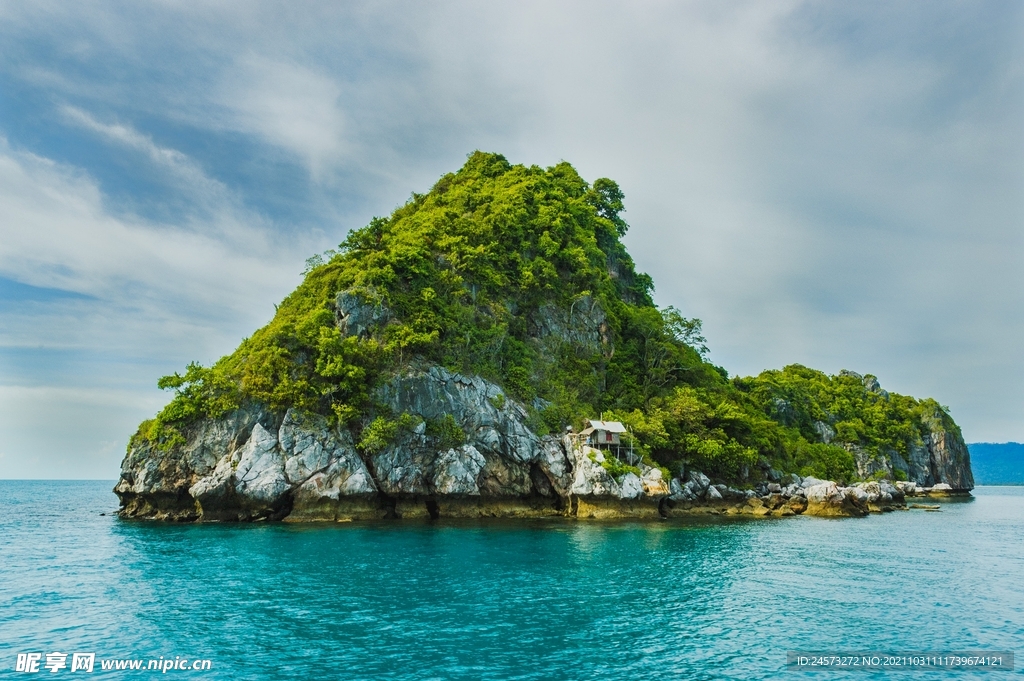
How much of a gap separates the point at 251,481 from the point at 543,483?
21.0 meters

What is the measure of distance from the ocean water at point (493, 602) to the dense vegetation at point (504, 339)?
1167 cm

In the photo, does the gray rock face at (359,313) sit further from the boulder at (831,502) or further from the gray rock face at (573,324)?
the boulder at (831,502)

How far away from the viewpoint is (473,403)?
45.1m

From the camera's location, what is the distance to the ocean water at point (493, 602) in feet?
47.6

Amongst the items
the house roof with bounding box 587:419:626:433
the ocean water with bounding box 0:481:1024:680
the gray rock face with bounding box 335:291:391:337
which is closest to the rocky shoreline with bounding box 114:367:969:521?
the house roof with bounding box 587:419:626:433

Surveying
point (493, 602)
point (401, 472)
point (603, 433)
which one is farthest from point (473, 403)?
point (493, 602)

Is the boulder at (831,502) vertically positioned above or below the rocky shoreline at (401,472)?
below

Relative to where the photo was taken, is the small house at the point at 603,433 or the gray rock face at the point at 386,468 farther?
the small house at the point at 603,433

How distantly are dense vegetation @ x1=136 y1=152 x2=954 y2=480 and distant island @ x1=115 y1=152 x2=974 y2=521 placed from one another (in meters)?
0.18

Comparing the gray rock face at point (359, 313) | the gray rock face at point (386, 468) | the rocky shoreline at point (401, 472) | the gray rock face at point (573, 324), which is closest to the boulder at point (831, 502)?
the rocky shoreline at point (401, 472)

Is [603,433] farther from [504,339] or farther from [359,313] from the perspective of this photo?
[359,313]

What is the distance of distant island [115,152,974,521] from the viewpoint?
40.7 meters

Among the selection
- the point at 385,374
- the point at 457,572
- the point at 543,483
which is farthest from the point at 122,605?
the point at 543,483

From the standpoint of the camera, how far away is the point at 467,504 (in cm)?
4362
